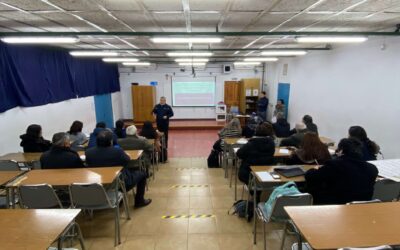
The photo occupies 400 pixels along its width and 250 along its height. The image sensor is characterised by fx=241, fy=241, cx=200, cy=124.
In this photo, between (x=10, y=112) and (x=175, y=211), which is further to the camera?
(x=10, y=112)

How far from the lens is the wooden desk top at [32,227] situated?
170cm

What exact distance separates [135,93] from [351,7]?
934 centimetres

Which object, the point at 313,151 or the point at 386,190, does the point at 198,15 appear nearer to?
the point at 313,151

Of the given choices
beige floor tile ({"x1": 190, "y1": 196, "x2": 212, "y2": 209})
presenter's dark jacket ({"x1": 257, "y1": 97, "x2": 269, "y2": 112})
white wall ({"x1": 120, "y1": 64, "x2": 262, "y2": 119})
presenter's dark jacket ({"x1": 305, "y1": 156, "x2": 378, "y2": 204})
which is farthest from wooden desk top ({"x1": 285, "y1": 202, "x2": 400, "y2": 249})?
white wall ({"x1": 120, "y1": 64, "x2": 262, "y2": 119})

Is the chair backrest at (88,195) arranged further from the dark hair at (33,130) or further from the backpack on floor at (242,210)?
the dark hair at (33,130)

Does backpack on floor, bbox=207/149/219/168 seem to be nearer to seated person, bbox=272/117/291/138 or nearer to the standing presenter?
seated person, bbox=272/117/291/138

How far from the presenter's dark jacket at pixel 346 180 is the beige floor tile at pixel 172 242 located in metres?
1.75

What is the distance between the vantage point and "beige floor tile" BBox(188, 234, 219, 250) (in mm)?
2947

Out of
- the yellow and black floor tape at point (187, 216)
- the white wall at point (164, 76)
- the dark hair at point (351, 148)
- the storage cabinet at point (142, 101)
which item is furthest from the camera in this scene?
the white wall at point (164, 76)

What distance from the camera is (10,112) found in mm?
4625

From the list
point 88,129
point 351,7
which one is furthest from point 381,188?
point 88,129

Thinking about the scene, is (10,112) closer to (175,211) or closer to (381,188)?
(175,211)

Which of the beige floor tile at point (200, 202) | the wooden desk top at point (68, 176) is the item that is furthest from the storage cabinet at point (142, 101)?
the wooden desk top at point (68, 176)

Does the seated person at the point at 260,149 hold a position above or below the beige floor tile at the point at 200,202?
above
